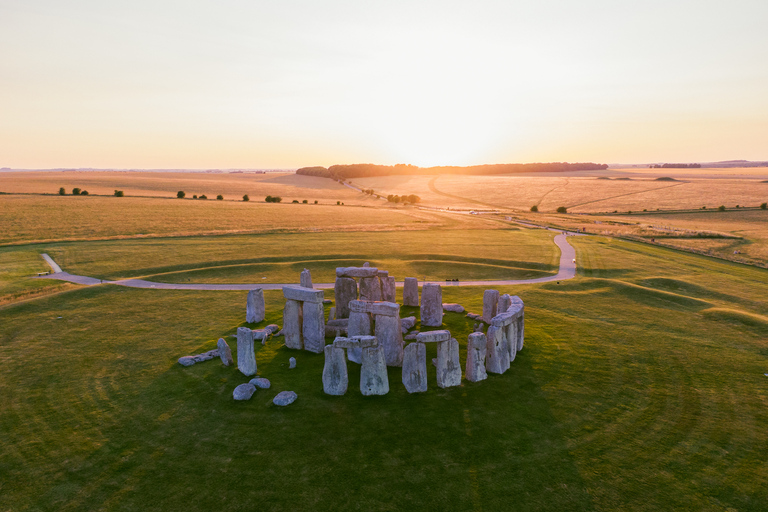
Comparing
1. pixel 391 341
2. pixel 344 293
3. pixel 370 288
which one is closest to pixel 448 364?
pixel 391 341

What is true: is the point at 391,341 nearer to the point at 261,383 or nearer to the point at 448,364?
the point at 448,364

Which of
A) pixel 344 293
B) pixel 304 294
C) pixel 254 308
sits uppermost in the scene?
pixel 304 294

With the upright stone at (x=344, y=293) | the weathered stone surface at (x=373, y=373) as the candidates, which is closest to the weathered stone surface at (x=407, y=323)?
the upright stone at (x=344, y=293)

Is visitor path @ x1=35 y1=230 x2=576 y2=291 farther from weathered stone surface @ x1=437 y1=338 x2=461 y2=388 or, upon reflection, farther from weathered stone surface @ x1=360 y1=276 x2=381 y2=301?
weathered stone surface @ x1=437 y1=338 x2=461 y2=388

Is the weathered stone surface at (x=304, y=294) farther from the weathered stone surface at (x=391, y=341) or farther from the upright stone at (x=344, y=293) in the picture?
the upright stone at (x=344, y=293)

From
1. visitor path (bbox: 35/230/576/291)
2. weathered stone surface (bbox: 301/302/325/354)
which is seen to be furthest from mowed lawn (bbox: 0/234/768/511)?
visitor path (bbox: 35/230/576/291)

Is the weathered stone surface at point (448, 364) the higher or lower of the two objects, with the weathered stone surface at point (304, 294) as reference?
lower

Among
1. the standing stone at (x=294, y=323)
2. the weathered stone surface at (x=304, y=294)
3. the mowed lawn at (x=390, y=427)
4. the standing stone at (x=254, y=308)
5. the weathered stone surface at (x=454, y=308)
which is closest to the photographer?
the mowed lawn at (x=390, y=427)
